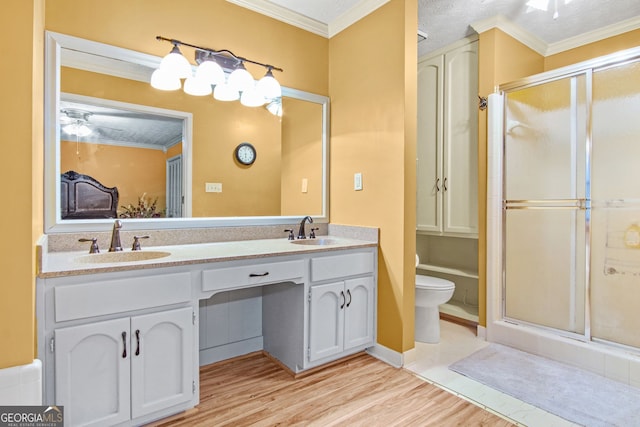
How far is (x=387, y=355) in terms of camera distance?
2262 millimetres

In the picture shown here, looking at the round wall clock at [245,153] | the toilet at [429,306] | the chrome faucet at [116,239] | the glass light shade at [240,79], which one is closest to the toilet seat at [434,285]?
the toilet at [429,306]

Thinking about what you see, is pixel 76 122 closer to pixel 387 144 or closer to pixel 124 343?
pixel 124 343

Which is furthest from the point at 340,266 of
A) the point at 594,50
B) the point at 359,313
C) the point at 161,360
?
the point at 594,50

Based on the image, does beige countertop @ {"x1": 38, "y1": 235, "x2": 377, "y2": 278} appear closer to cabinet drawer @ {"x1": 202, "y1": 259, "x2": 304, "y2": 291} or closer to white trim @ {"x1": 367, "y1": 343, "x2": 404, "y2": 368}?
cabinet drawer @ {"x1": 202, "y1": 259, "x2": 304, "y2": 291}

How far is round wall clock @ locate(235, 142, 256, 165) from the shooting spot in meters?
2.35

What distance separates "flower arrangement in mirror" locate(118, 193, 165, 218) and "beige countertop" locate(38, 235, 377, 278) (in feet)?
0.65

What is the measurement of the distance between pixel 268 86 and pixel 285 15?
0.60 meters

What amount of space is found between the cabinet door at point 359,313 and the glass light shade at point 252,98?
138 centimetres

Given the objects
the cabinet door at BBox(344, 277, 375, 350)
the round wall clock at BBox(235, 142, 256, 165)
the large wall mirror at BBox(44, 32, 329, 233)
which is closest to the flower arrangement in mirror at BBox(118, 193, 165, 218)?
the large wall mirror at BBox(44, 32, 329, 233)

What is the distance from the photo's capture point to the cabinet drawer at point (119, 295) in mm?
1333

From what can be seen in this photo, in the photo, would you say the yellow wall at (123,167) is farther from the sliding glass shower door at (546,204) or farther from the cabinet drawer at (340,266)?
the sliding glass shower door at (546,204)

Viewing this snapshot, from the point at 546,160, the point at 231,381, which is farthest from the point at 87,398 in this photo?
the point at 546,160

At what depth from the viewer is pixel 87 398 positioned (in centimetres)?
138

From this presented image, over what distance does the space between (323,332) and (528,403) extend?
3.77 ft
